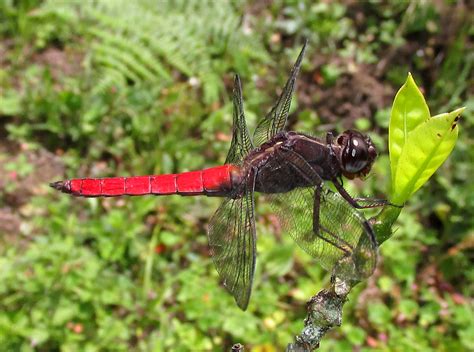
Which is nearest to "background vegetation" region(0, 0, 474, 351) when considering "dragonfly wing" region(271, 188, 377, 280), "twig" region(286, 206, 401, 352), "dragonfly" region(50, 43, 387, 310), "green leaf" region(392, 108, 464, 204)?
"dragonfly" region(50, 43, 387, 310)

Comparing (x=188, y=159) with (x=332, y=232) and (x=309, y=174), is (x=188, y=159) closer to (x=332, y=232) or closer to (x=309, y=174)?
(x=309, y=174)

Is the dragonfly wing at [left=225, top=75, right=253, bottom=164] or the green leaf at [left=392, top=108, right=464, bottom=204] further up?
the dragonfly wing at [left=225, top=75, right=253, bottom=164]

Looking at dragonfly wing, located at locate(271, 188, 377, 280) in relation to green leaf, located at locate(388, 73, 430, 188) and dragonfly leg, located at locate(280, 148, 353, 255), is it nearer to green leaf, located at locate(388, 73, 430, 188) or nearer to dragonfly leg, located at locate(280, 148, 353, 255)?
dragonfly leg, located at locate(280, 148, 353, 255)

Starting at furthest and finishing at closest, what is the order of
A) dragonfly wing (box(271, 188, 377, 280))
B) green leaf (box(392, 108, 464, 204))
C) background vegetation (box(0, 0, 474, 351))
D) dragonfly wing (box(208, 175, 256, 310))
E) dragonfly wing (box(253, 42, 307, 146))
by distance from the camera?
background vegetation (box(0, 0, 474, 351)), dragonfly wing (box(253, 42, 307, 146)), dragonfly wing (box(208, 175, 256, 310)), dragonfly wing (box(271, 188, 377, 280)), green leaf (box(392, 108, 464, 204))

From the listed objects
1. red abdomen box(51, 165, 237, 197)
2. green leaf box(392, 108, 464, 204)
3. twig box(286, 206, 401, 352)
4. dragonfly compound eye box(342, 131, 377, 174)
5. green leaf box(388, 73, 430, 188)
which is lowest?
twig box(286, 206, 401, 352)

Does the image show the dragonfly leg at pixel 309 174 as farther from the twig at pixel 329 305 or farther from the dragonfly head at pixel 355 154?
the twig at pixel 329 305

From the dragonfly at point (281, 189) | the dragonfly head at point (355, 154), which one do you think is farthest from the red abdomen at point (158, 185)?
the dragonfly head at point (355, 154)

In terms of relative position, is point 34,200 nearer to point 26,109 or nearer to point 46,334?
point 26,109
